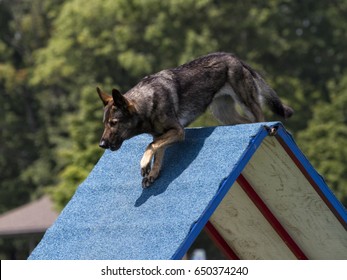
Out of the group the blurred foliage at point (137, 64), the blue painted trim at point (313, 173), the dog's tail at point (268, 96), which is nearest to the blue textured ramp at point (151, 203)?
the blue painted trim at point (313, 173)

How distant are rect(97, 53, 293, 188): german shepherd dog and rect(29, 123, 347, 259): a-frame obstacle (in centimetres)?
24

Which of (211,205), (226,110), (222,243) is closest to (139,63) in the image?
(222,243)

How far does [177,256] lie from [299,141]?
2439cm

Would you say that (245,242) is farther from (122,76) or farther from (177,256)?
(122,76)

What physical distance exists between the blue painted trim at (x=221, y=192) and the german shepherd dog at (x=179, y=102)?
0.81 metres

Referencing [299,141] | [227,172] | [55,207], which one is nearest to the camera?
[227,172]

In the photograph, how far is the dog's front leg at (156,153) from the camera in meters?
9.27

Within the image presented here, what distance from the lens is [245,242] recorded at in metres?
10.5

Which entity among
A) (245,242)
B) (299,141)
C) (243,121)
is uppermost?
(243,121)

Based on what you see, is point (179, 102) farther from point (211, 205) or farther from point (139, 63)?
point (139, 63)

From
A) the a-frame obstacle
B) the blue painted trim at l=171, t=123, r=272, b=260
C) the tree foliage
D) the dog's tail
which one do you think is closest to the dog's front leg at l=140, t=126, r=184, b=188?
the a-frame obstacle

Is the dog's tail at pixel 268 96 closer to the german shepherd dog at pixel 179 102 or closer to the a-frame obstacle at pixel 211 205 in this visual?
the german shepherd dog at pixel 179 102

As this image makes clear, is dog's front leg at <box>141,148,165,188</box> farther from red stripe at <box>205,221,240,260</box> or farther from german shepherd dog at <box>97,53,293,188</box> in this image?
red stripe at <box>205,221,240,260</box>

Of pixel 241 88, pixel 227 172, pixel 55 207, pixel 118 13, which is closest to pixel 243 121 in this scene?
pixel 241 88
